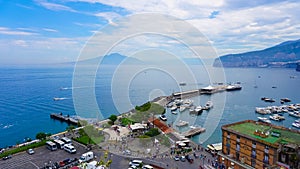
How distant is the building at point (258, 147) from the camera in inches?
325

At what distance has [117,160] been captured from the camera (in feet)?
37.5

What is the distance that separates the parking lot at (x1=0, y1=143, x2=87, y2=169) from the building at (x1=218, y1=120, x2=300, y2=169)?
7473mm

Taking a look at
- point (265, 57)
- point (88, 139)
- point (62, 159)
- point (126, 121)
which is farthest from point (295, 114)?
point (265, 57)

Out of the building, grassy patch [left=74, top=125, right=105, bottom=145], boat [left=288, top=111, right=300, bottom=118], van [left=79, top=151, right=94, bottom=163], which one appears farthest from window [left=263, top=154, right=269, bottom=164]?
boat [left=288, top=111, right=300, bottom=118]

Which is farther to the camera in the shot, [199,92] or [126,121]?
[199,92]

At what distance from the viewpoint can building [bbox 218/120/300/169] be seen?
8.25 meters

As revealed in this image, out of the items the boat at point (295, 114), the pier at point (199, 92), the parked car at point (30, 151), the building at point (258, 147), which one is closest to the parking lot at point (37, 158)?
the parked car at point (30, 151)

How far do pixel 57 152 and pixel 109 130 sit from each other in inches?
175

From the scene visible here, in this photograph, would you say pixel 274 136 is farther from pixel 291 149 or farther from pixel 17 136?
pixel 17 136

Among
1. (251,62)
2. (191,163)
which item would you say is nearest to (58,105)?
(191,163)

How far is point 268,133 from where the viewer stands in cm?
954

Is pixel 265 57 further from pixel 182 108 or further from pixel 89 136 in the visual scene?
pixel 89 136

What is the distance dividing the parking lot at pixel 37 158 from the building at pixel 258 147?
747 cm

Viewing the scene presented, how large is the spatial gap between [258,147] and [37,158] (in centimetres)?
1033
